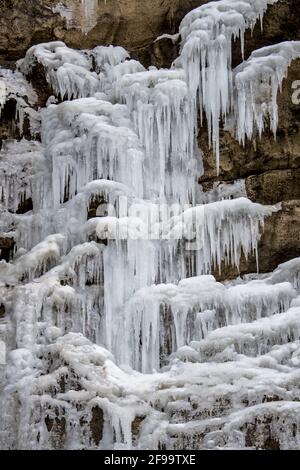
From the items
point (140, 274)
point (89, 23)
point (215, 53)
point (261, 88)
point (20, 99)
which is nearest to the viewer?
point (140, 274)

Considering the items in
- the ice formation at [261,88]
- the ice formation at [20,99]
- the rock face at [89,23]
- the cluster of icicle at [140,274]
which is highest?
the rock face at [89,23]

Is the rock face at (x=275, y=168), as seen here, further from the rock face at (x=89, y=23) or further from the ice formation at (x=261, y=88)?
Result: the rock face at (x=89, y=23)

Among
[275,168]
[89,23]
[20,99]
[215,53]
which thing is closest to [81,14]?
[89,23]

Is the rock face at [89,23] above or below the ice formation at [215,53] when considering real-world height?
above

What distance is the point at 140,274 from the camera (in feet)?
29.8

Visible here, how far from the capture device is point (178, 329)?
886 cm

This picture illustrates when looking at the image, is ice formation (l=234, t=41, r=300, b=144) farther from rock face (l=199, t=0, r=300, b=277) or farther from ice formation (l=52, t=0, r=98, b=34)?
ice formation (l=52, t=0, r=98, b=34)

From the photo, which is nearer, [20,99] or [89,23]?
[20,99]

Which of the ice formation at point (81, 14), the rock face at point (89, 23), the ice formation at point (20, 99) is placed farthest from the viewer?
the ice formation at point (81, 14)

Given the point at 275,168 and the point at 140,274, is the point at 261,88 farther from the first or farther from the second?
the point at 140,274

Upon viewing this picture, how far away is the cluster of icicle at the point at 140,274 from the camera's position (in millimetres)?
7914

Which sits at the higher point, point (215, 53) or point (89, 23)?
point (89, 23)

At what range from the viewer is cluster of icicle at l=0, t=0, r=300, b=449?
7914 millimetres

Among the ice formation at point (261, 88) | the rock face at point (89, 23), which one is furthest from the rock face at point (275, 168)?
the rock face at point (89, 23)
